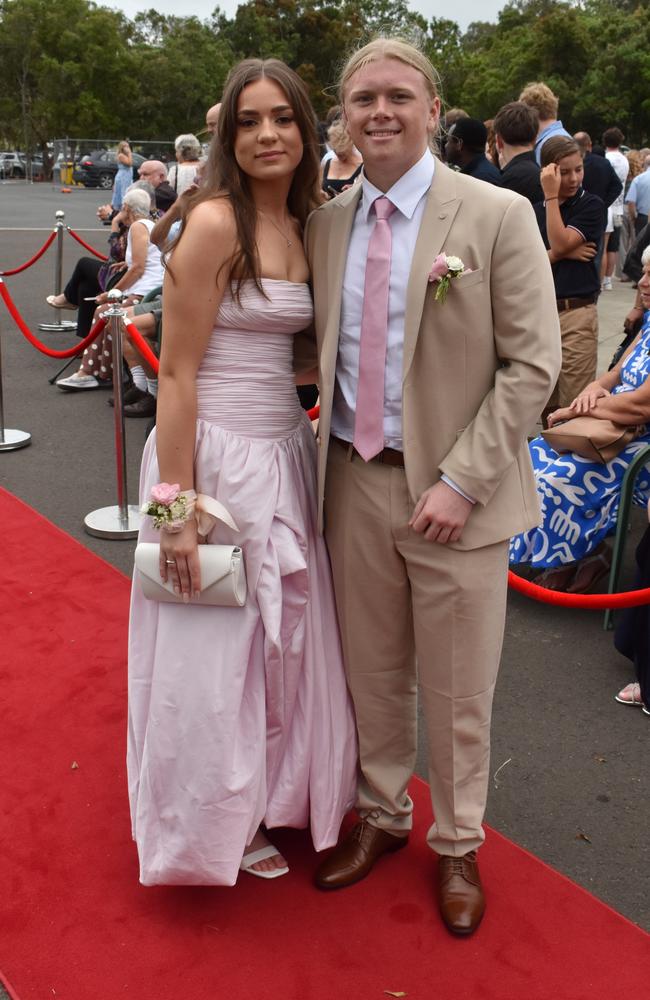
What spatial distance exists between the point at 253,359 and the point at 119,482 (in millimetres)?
3251

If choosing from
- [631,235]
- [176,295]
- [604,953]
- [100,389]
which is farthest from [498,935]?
[631,235]

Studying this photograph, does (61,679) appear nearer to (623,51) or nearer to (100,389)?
(100,389)

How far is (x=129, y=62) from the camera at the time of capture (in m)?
53.7

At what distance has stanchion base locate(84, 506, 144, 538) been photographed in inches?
216

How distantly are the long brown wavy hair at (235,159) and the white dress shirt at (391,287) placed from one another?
0.25 metres

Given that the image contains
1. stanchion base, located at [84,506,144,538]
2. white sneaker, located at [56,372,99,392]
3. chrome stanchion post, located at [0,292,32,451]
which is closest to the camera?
stanchion base, located at [84,506,144,538]

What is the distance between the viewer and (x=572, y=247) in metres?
5.94

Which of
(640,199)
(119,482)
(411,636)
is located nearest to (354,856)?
(411,636)

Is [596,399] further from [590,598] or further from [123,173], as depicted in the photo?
[123,173]

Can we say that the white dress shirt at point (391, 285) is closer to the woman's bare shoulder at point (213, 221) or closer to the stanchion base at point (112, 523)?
the woman's bare shoulder at point (213, 221)

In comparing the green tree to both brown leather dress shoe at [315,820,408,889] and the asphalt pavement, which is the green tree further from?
brown leather dress shoe at [315,820,408,889]

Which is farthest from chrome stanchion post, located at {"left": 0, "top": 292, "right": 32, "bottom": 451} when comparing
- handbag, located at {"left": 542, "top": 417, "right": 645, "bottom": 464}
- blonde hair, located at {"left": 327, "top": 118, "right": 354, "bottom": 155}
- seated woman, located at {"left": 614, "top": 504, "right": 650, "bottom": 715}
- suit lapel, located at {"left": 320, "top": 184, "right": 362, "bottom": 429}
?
suit lapel, located at {"left": 320, "top": 184, "right": 362, "bottom": 429}

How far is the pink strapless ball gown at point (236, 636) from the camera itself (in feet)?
8.57

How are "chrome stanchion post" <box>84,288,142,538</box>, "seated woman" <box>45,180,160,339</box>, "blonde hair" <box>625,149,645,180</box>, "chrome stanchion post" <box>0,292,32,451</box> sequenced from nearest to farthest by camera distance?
"chrome stanchion post" <box>84,288,142,538</box> → "chrome stanchion post" <box>0,292,32,451</box> → "seated woman" <box>45,180,160,339</box> → "blonde hair" <box>625,149,645,180</box>
